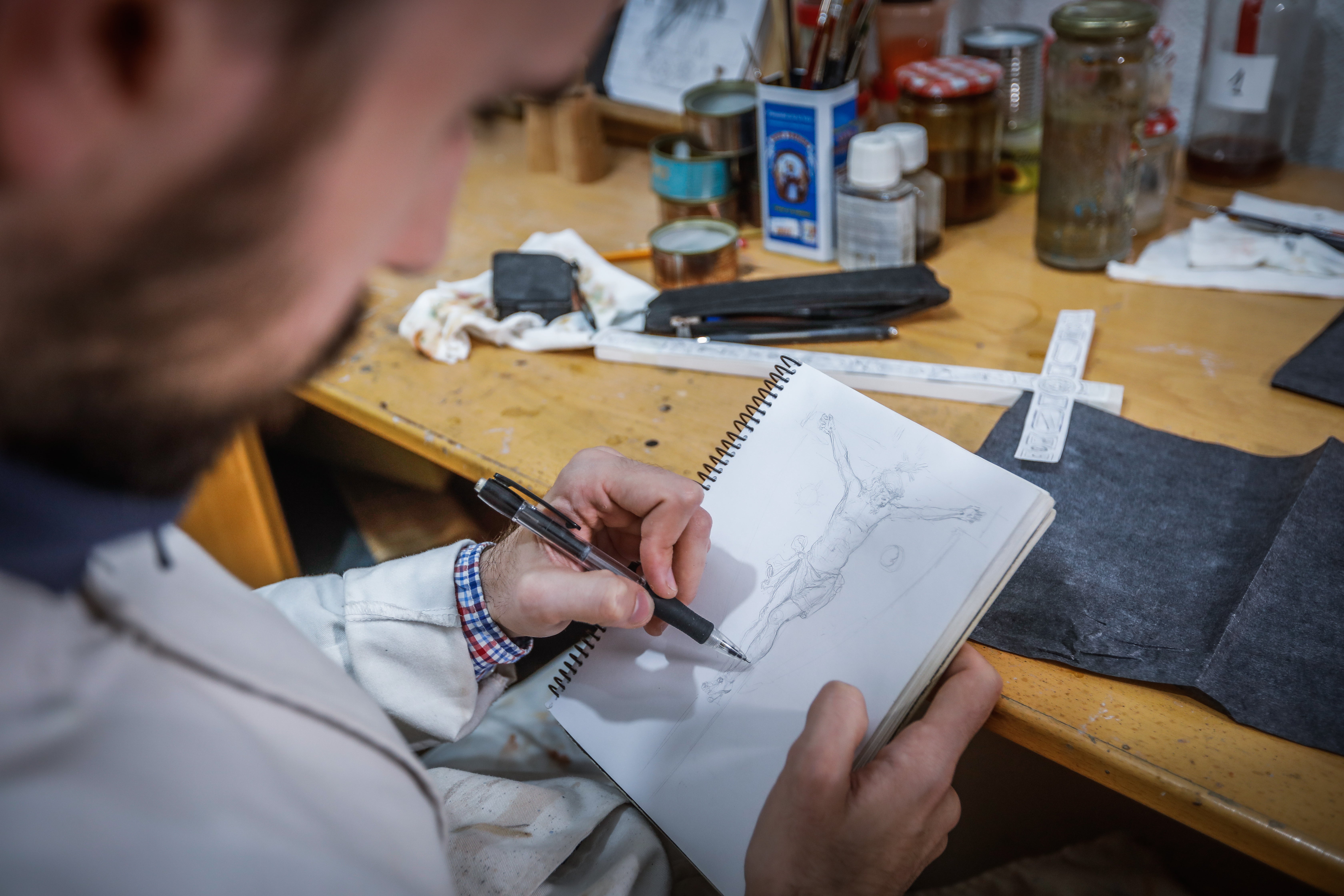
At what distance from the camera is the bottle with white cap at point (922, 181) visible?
3.55 feet

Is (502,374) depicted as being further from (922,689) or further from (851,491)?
(922,689)

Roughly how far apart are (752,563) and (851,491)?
93mm

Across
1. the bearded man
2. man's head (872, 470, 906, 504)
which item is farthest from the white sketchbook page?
the bearded man

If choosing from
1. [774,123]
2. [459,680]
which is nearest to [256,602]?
[459,680]

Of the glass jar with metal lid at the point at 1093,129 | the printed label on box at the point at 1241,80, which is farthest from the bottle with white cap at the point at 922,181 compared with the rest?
the printed label on box at the point at 1241,80

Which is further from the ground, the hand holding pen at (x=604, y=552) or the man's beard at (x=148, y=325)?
the man's beard at (x=148, y=325)

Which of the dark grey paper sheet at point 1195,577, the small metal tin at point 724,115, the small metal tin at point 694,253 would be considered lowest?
A: the dark grey paper sheet at point 1195,577

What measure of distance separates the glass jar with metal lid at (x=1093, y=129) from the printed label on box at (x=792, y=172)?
0.27 metres

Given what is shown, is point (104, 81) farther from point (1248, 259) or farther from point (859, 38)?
point (1248, 259)

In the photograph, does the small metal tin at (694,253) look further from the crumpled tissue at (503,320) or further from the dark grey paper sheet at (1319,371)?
the dark grey paper sheet at (1319,371)

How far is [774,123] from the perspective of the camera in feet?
3.82

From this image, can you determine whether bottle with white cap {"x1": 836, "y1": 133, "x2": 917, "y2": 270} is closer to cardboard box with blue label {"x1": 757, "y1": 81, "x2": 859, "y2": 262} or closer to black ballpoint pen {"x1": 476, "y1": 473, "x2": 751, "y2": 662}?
cardboard box with blue label {"x1": 757, "y1": 81, "x2": 859, "y2": 262}

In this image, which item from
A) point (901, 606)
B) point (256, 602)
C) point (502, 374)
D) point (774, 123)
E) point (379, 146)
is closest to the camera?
point (379, 146)

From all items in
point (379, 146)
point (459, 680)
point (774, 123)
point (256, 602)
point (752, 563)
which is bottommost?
point (459, 680)
